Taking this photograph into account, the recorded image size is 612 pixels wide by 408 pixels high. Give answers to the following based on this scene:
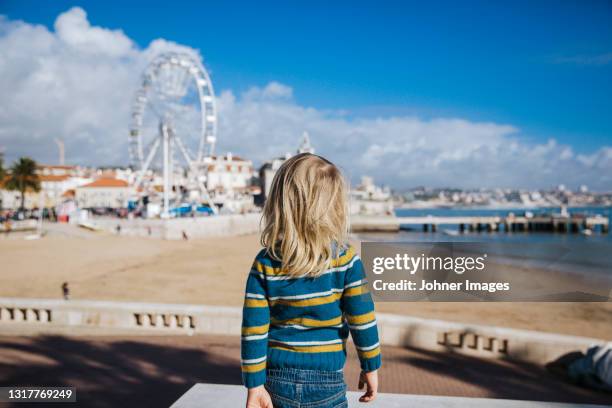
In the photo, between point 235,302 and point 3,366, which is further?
point 235,302

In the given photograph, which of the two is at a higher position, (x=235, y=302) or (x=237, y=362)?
(x=237, y=362)

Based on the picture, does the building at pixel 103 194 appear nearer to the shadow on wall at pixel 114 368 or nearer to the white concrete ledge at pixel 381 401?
the shadow on wall at pixel 114 368

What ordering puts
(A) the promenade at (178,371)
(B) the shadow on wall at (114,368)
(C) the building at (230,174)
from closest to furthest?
(B) the shadow on wall at (114,368) → (A) the promenade at (178,371) → (C) the building at (230,174)

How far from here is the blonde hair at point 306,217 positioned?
5.44 feet

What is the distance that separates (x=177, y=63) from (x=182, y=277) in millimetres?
29307

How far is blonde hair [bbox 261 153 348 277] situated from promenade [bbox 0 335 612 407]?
372cm

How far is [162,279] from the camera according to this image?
19.7 metres

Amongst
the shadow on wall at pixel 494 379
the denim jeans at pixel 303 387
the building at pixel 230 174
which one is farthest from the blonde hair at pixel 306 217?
the building at pixel 230 174

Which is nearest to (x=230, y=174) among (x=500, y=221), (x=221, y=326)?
(x=500, y=221)

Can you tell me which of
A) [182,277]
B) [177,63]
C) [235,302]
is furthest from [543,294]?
[177,63]

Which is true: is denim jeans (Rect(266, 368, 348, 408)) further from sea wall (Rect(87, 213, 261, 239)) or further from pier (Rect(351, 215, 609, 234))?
pier (Rect(351, 215, 609, 234))

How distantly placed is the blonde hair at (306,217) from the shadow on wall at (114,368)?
372cm

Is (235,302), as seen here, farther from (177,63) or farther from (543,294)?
(177,63)

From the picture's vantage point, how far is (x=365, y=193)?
375 feet
